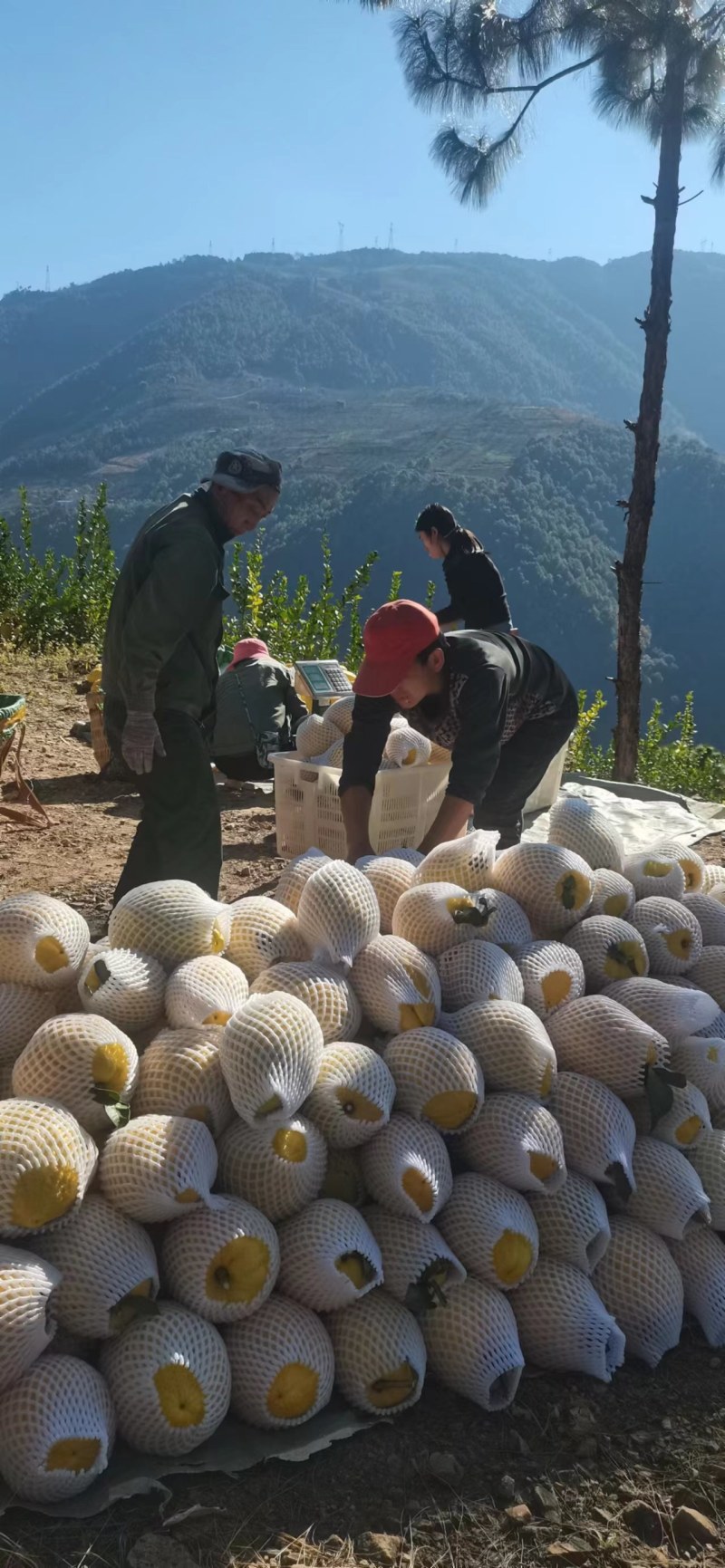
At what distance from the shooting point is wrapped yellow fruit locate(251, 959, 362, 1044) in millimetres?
1837

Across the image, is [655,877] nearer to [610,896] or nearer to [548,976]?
[610,896]

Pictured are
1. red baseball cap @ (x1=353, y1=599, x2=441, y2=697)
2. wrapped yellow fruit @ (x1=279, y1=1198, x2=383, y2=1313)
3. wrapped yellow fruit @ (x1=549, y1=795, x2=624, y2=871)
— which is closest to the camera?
wrapped yellow fruit @ (x1=279, y1=1198, x2=383, y2=1313)

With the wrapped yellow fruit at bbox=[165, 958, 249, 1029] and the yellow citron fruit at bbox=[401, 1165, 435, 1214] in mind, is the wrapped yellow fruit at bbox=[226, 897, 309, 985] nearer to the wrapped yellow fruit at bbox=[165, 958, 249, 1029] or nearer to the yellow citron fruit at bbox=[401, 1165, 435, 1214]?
the wrapped yellow fruit at bbox=[165, 958, 249, 1029]

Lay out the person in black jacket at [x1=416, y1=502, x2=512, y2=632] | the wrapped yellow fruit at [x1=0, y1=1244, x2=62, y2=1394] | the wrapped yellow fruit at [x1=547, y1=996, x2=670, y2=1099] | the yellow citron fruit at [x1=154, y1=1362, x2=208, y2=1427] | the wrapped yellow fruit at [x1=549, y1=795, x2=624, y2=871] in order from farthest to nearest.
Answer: the person in black jacket at [x1=416, y1=502, x2=512, y2=632]
the wrapped yellow fruit at [x1=549, y1=795, x2=624, y2=871]
the wrapped yellow fruit at [x1=547, y1=996, x2=670, y2=1099]
the yellow citron fruit at [x1=154, y1=1362, x2=208, y2=1427]
the wrapped yellow fruit at [x1=0, y1=1244, x2=62, y2=1394]

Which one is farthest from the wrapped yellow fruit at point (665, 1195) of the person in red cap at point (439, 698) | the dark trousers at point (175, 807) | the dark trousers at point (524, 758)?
the dark trousers at point (524, 758)

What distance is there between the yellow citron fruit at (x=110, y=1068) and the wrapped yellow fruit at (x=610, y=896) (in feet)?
3.46

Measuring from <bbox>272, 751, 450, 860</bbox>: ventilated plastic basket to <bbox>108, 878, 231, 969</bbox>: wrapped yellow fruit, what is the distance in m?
2.31

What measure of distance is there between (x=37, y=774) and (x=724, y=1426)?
5.57 m

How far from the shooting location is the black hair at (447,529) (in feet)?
16.9

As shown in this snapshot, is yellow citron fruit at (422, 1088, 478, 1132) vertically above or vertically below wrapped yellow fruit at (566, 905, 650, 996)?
below

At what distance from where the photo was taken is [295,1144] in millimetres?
1650

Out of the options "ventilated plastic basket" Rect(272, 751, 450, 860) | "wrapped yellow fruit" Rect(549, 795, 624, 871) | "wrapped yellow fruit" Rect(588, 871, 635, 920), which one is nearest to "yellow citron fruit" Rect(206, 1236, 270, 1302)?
"wrapped yellow fruit" Rect(588, 871, 635, 920)

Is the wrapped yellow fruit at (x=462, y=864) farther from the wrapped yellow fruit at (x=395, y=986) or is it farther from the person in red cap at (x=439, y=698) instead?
the person in red cap at (x=439, y=698)

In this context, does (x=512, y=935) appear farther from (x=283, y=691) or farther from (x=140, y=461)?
(x=140, y=461)
